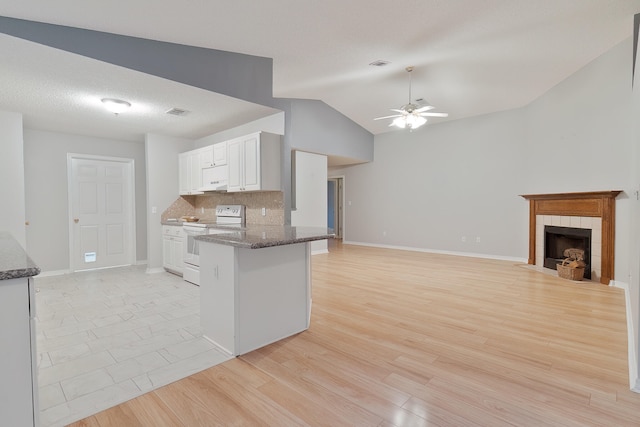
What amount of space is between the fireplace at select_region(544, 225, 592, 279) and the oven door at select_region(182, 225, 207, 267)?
19.1ft

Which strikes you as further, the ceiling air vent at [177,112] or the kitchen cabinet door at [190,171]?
the kitchen cabinet door at [190,171]

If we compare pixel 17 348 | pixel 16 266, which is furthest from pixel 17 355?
pixel 16 266

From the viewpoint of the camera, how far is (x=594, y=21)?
12.1ft

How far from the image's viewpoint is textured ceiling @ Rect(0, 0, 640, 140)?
9.28 ft

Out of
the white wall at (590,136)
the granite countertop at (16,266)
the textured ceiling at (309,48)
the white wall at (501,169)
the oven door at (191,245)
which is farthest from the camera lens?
the oven door at (191,245)

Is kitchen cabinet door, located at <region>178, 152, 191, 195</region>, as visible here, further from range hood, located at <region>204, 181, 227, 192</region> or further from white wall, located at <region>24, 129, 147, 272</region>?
white wall, located at <region>24, 129, 147, 272</region>

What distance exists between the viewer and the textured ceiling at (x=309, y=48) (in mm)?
2828

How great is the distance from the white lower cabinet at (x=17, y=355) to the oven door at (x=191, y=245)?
11.0 ft

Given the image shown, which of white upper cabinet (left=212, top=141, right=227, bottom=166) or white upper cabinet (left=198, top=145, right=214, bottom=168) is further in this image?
white upper cabinet (left=198, top=145, right=214, bottom=168)

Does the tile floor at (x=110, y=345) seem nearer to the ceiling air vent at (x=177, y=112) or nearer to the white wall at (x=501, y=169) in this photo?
the ceiling air vent at (x=177, y=112)

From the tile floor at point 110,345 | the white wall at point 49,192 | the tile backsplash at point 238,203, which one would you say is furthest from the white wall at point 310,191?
the white wall at point 49,192

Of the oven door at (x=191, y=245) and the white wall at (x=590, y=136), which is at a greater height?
the white wall at (x=590, y=136)

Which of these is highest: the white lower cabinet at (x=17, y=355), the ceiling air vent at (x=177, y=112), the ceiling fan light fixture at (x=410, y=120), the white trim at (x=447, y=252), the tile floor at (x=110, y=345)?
the ceiling fan light fixture at (x=410, y=120)

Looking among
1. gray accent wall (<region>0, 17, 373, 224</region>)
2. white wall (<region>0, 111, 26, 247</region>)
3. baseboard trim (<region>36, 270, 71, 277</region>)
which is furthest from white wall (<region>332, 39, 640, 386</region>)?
white wall (<region>0, 111, 26, 247</region>)
